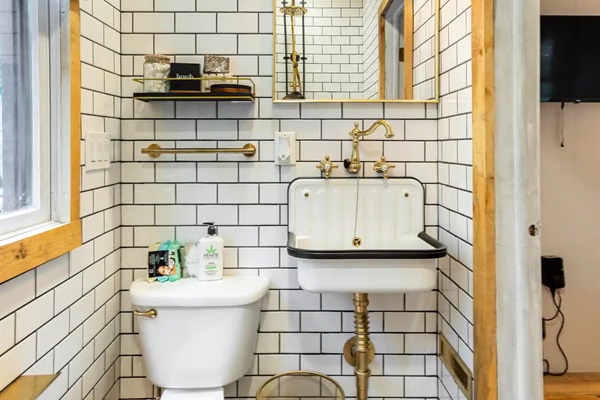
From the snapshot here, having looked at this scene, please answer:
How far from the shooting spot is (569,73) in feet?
6.46

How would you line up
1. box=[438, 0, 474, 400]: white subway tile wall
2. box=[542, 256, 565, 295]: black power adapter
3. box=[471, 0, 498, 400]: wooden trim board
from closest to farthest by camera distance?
box=[471, 0, 498, 400]: wooden trim board → box=[438, 0, 474, 400]: white subway tile wall → box=[542, 256, 565, 295]: black power adapter

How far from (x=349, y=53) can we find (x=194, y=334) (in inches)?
46.8

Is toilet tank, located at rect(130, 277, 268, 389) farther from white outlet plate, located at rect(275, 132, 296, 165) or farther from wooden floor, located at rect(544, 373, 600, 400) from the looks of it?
wooden floor, located at rect(544, 373, 600, 400)

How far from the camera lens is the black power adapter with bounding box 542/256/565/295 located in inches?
79.6

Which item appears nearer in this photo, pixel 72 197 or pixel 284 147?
pixel 72 197

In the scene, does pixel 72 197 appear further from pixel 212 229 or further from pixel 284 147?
pixel 284 147

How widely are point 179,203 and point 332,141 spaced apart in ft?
2.10

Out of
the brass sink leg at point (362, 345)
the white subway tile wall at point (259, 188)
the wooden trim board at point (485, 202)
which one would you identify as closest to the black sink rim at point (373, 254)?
the wooden trim board at point (485, 202)

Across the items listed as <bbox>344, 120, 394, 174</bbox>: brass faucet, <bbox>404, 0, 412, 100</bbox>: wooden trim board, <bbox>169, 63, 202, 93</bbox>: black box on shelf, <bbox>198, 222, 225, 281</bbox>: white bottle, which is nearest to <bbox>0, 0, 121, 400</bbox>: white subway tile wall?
<bbox>169, 63, 202, 93</bbox>: black box on shelf

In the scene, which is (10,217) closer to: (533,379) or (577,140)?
(533,379)

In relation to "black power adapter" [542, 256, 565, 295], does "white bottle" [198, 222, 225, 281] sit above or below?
above

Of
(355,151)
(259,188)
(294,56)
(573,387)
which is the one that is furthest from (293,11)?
(573,387)

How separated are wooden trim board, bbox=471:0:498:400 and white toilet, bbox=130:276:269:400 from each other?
0.73 metres

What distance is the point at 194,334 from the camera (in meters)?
1.50
